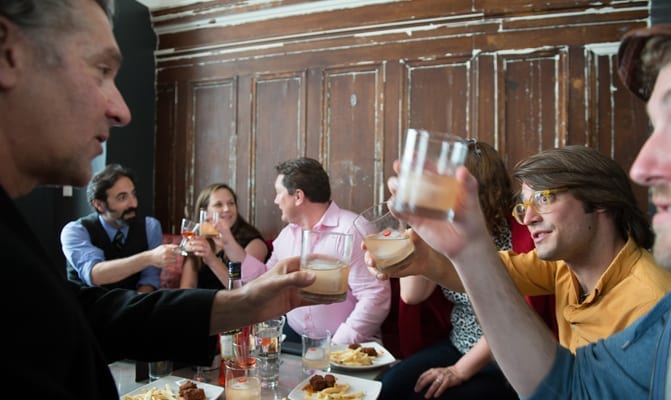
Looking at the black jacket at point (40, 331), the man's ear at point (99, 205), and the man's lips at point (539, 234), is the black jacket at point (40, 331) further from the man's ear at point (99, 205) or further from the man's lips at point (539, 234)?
the man's ear at point (99, 205)

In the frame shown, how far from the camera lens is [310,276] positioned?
4.18 feet

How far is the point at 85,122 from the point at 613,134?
10.3 feet

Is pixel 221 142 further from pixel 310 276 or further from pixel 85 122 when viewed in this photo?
pixel 85 122

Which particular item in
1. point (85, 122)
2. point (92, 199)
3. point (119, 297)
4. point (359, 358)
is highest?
point (85, 122)

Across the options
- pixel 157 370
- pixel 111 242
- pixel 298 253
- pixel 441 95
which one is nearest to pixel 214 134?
pixel 111 242

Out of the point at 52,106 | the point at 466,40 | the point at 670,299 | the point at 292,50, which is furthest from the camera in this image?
the point at 292,50

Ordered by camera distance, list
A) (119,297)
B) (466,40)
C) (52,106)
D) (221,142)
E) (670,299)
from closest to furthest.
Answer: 1. (52,106)
2. (670,299)
3. (119,297)
4. (466,40)
5. (221,142)

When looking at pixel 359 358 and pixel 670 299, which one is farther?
pixel 359 358

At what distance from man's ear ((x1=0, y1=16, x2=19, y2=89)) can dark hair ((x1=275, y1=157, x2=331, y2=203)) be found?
2168 millimetres

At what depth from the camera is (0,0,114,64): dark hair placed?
74 centimetres

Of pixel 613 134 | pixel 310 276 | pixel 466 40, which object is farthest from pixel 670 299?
pixel 466 40

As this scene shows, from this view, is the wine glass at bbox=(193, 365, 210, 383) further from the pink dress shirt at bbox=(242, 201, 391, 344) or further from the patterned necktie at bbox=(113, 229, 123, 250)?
the patterned necktie at bbox=(113, 229, 123, 250)

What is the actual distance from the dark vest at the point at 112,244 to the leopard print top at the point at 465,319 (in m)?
2.08

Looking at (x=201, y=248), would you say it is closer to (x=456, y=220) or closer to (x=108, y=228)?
(x=108, y=228)
